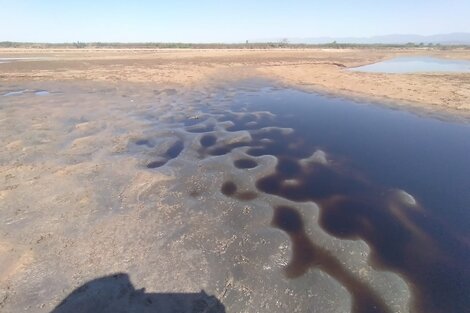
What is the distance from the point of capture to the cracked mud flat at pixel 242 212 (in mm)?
5715

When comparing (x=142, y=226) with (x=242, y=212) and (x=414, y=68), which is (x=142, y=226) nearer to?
(x=242, y=212)

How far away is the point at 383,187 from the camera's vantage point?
9.48 meters

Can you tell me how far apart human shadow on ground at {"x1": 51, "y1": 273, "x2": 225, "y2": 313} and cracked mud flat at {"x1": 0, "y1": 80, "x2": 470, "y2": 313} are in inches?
4.5

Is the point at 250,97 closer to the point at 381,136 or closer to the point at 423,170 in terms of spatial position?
the point at 381,136

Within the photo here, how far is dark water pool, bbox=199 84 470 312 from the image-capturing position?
628cm

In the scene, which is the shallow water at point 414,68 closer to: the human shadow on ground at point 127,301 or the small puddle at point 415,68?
the small puddle at point 415,68

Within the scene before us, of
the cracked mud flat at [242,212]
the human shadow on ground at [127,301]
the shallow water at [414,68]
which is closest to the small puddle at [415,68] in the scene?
the shallow water at [414,68]

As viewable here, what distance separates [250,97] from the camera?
2250cm

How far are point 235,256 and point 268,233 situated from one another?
1.12 meters

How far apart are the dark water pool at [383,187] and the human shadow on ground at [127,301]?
1835 mm

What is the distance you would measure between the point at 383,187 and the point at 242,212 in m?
4.55

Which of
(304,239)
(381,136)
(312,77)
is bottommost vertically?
(312,77)

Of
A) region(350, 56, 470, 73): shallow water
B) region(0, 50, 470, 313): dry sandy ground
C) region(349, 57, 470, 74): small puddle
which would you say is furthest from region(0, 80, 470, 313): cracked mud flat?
region(350, 56, 470, 73): shallow water

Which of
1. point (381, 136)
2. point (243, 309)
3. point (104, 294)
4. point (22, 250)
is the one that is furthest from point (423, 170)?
point (22, 250)
